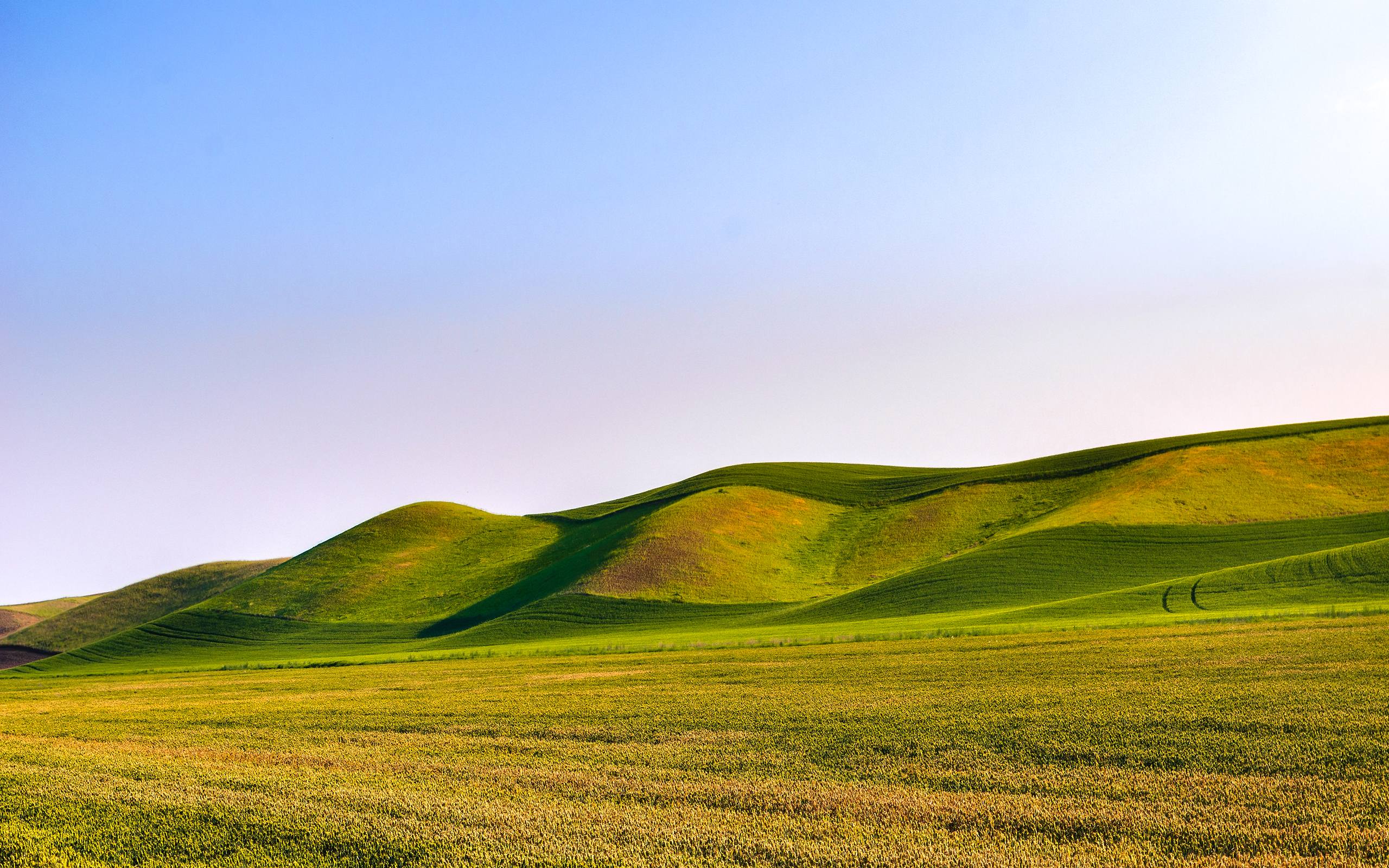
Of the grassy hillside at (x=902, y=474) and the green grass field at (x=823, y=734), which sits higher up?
the grassy hillside at (x=902, y=474)

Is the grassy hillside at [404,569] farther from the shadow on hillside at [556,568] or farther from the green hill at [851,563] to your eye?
the shadow on hillside at [556,568]

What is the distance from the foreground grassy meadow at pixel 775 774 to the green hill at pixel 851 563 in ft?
65.8

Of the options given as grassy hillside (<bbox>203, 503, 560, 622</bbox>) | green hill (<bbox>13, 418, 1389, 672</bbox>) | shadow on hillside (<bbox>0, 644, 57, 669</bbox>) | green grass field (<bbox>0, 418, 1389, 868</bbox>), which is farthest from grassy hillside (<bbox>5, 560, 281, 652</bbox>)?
green grass field (<bbox>0, 418, 1389, 868</bbox>)

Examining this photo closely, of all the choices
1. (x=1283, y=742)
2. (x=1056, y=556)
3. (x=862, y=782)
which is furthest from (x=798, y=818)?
(x=1056, y=556)

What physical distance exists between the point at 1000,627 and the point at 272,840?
30977mm

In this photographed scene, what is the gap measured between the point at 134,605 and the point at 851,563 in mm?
90607

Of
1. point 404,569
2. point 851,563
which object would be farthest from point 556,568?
point 851,563

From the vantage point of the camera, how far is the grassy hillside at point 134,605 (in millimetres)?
98938

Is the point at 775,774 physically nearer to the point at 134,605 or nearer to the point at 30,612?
the point at 134,605

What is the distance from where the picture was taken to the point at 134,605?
113 m

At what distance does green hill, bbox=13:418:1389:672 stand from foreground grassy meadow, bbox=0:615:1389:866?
20.1 metres

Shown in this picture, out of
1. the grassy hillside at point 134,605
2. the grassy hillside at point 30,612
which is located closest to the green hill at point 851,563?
the grassy hillside at point 134,605

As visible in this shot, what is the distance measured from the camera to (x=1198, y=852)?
24.1 feet

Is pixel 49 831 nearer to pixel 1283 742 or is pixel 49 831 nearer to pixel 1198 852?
pixel 1198 852
